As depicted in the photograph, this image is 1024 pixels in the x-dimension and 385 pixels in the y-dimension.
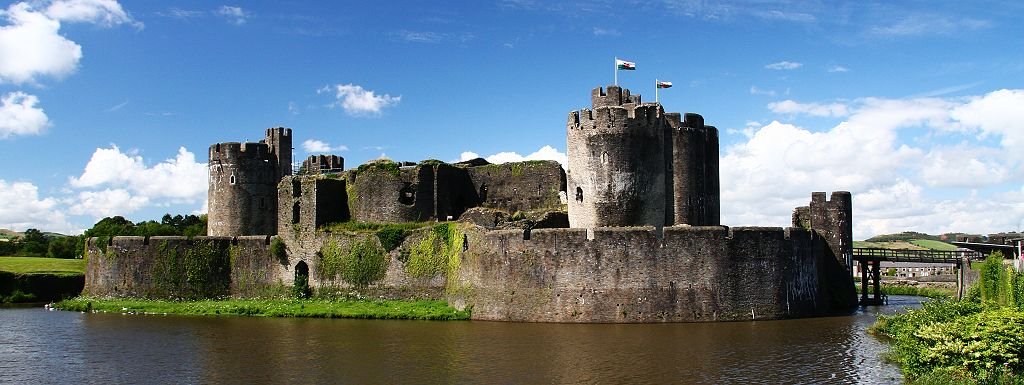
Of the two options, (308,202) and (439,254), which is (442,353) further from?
(308,202)

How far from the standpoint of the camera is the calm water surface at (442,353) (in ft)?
69.7

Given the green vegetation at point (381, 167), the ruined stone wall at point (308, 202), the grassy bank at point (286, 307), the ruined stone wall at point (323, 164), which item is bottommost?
the grassy bank at point (286, 307)

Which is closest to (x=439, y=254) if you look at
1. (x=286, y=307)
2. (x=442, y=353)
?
(x=286, y=307)

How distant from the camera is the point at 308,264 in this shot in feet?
132

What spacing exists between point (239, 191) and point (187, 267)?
19.3ft

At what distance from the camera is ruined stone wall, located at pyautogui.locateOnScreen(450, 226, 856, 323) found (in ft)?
101

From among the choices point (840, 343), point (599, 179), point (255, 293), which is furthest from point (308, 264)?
point (840, 343)

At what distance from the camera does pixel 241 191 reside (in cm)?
4625

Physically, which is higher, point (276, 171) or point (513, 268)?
point (276, 171)

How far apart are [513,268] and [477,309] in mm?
2320

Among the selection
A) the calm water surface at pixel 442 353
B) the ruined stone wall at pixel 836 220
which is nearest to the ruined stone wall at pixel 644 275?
the calm water surface at pixel 442 353

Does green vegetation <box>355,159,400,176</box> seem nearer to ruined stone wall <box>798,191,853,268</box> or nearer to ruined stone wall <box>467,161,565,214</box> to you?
ruined stone wall <box>467,161,565,214</box>

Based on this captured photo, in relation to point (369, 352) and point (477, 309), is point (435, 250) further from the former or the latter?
Answer: point (369, 352)

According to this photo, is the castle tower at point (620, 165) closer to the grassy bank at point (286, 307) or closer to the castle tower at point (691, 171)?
the castle tower at point (691, 171)
